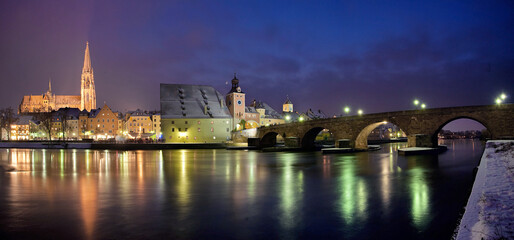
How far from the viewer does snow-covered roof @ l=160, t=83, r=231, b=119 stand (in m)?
83.4

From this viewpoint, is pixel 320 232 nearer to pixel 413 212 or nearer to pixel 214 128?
pixel 413 212

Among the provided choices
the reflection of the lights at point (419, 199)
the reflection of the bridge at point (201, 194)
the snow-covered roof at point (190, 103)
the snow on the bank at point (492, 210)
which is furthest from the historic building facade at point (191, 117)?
the snow on the bank at point (492, 210)

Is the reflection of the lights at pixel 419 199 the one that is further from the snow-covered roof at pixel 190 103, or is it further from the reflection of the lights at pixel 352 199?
the snow-covered roof at pixel 190 103

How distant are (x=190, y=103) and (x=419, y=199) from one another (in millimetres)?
76581

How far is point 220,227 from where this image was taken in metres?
9.73

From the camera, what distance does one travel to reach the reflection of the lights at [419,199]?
1058cm

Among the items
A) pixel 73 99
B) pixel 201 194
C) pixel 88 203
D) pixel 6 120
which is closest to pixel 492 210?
pixel 201 194

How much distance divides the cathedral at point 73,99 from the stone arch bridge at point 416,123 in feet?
553

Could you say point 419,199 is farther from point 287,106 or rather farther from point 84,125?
point 287,106

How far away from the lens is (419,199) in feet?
44.8

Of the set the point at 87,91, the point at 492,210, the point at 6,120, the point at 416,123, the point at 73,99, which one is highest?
the point at 87,91

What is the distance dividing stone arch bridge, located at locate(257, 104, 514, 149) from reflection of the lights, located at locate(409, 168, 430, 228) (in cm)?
1885

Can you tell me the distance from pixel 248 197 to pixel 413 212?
652 cm

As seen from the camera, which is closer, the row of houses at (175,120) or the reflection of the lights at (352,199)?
the reflection of the lights at (352,199)
